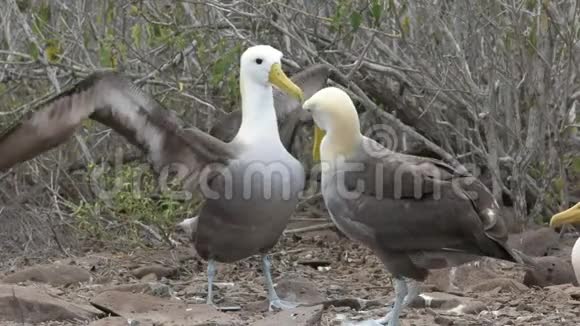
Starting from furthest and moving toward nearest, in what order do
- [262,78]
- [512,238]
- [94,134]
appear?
[94,134]
[512,238]
[262,78]

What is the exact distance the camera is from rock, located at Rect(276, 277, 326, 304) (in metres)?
5.66

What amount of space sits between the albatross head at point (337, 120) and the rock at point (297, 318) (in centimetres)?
62

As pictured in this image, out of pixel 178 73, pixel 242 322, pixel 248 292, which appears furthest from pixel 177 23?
pixel 242 322

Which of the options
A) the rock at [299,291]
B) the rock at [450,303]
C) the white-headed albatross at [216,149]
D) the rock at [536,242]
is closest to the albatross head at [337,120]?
the white-headed albatross at [216,149]

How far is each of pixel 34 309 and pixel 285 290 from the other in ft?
4.23

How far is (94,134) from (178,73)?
640 mm

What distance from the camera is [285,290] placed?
18.9ft

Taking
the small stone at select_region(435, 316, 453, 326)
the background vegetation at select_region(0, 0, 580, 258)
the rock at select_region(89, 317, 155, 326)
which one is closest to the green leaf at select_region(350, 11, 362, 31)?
the background vegetation at select_region(0, 0, 580, 258)

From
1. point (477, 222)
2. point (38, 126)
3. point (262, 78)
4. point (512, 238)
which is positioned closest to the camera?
point (477, 222)

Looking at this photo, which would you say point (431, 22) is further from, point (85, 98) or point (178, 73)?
point (85, 98)

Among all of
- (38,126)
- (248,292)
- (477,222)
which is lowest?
(248,292)

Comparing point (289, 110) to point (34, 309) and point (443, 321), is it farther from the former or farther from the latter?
point (34, 309)

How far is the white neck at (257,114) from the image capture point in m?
5.52

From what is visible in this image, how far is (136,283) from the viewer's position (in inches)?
225
